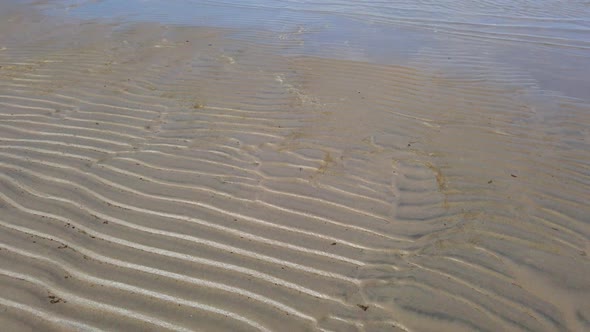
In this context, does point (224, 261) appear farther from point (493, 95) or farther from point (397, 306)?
point (493, 95)

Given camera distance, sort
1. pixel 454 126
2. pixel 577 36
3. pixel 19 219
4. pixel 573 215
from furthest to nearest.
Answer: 1. pixel 577 36
2. pixel 454 126
3. pixel 573 215
4. pixel 19 219

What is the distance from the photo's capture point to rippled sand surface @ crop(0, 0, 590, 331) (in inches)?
101

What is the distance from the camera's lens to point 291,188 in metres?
3.59

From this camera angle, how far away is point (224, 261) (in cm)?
281

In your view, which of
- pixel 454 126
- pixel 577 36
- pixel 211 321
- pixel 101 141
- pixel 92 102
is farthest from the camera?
pixel 577 36

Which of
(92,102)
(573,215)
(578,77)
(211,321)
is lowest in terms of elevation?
(211,321)

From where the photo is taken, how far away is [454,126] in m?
4.71

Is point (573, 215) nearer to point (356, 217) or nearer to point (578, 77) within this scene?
point (356, 217)

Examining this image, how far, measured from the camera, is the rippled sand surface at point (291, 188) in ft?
8.40

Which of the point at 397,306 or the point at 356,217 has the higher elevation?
the point at 356,217

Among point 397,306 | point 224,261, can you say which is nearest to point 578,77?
point 397,306

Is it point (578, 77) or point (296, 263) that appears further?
point (578, 77)

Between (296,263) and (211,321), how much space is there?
62cm

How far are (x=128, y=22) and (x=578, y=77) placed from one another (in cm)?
703
